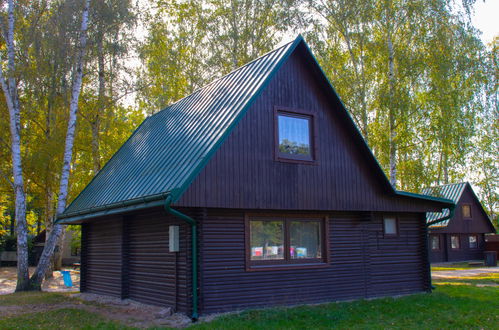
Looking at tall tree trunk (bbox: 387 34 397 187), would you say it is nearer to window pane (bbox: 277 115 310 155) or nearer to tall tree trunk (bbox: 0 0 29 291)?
window pane (bbox: 277 115 310 155)

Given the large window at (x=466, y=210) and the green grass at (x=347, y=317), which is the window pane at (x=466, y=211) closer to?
the large window at (x=466, y=210)

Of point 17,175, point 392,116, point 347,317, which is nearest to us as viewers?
point 347,317

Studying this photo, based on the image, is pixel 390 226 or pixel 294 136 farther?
pixel 390 226

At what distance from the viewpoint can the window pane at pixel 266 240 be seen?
11.6m

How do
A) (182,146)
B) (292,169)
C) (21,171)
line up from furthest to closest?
1. (21,171)
2. (292,169)
3. (182,146)

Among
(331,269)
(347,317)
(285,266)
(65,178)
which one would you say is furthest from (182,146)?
(65,178)

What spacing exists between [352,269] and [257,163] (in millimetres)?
4297

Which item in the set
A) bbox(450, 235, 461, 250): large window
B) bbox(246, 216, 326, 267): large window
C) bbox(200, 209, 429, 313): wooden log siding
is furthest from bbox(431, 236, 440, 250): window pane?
bbox(246, 216, 326, 267): large window

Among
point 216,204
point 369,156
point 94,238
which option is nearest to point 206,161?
point 216,204

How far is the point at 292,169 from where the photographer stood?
1221 cm

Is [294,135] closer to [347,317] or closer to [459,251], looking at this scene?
[347,317]

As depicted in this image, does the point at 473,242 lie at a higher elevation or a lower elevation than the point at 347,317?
higher

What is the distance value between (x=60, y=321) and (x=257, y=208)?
16.1 feet

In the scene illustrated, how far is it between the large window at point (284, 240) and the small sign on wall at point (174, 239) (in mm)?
1670
